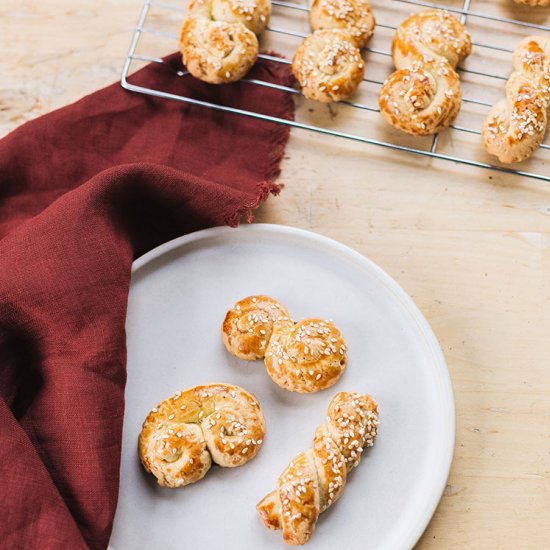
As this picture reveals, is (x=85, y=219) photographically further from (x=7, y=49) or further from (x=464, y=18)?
(x=464, y=18)

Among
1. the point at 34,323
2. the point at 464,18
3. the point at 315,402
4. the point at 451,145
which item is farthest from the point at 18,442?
the point at 464,18

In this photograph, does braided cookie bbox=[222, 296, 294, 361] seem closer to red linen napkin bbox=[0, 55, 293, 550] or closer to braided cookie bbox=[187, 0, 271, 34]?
red linen napkin bbox=[0, 55, 293, 550]

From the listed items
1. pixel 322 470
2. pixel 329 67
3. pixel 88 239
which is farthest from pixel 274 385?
pixel 329 67

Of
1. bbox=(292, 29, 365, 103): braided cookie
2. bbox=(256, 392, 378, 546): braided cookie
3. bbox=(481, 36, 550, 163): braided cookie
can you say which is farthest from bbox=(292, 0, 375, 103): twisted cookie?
bbox=(256, 392, 378, 546): braided cookie

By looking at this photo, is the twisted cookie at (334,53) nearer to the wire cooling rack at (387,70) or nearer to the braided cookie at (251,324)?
the wire cooling rack at (387,70)

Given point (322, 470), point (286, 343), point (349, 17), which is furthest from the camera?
point (349, 17)

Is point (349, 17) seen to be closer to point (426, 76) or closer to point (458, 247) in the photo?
point (426, 76)
